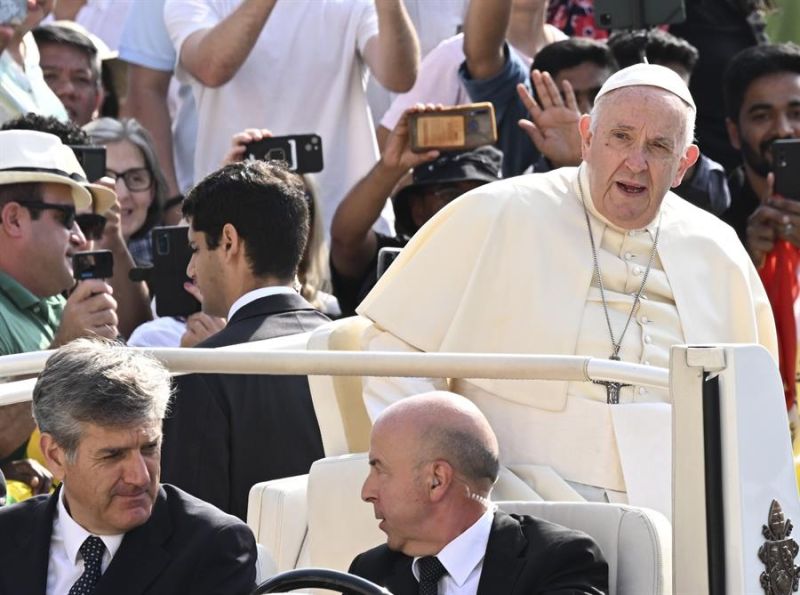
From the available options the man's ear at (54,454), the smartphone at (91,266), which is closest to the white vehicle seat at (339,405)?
the man's ear at (54,454)

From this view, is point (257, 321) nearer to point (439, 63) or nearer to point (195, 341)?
point (195, 341)

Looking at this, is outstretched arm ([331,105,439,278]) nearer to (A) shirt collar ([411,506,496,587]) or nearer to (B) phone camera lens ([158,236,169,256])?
(B) phone camera lens ([158,236,169,256])

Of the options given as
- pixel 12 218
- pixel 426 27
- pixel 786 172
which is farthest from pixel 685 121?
pixel 426 27

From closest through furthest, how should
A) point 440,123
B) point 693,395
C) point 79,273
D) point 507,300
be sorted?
point 693,395
point 507,300
point 79,273
point 440,123

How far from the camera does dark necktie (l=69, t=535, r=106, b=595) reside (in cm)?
403

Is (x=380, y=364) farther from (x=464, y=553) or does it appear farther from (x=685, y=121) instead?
(x=685, y=121)

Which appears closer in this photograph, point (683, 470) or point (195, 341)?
point (683, 470)

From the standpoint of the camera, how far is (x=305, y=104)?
26.3 ft

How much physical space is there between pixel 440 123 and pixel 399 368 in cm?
304

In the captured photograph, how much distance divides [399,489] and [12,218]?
2.55 metres

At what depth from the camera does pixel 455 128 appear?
696 centimetres

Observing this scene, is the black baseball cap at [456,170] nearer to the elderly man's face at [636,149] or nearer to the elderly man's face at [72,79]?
the elderly man's face at [72,79]

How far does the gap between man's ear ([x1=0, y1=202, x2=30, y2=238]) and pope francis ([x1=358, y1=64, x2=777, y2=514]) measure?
5.19ft

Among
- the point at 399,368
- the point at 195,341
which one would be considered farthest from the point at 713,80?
the point at 399,368
